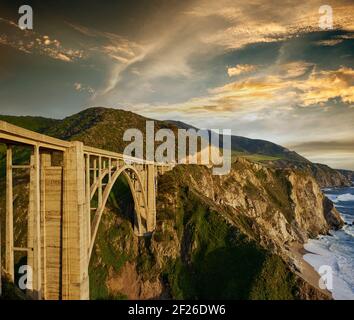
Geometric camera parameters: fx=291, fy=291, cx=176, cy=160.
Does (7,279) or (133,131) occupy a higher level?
(133,131)

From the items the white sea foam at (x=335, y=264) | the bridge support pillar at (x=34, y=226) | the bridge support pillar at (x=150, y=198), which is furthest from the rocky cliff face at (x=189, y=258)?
the bridge support pillar at (x=34, y=226)

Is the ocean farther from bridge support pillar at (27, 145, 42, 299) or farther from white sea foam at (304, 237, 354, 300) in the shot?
bridge support pillar at (27, 145, 42, 299)

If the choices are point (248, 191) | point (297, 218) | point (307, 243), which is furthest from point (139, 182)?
point (297, 218)

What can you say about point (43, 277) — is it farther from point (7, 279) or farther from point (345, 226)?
point (345, 226)

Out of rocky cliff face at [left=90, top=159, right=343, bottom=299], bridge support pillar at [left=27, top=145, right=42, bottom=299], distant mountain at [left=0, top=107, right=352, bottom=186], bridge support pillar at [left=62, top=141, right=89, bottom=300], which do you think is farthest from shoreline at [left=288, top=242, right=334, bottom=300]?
distant mountain at [left=0, top=107, right=352, bottom=186]

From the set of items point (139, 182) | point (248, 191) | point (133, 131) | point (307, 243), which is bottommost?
point (307, 243)
